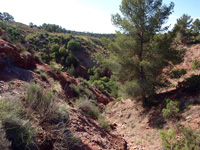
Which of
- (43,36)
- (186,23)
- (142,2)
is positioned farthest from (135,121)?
(43,36)

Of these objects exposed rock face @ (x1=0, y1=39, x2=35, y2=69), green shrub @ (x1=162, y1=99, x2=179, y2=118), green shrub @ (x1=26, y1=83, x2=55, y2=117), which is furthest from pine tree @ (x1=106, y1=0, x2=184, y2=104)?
exposed rock face @ (x1=0, y1=39, x2=35, y2=69)

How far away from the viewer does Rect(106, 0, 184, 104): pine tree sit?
24.6 feet

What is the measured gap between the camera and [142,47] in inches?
329

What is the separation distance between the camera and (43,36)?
4122 centimetres

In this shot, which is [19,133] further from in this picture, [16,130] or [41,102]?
[41,102]

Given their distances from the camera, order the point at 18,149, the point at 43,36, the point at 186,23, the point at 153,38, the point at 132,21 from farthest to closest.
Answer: the point at 43,36, the point at 186,23, the point at 132,21, the point at 153,38, the point at 18,149

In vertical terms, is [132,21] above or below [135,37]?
above

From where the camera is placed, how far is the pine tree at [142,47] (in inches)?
295

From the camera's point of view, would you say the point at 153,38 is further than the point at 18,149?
Yes

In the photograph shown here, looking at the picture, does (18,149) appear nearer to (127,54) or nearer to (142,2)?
(127,54)

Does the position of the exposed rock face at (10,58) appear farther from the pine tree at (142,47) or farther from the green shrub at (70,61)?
the green shrub at (70,61)

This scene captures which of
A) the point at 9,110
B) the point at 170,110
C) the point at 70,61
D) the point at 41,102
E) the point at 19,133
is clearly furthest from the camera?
the point at 70,61

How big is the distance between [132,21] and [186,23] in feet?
97.5

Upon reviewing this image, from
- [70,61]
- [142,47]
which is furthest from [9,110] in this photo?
[70,61]
